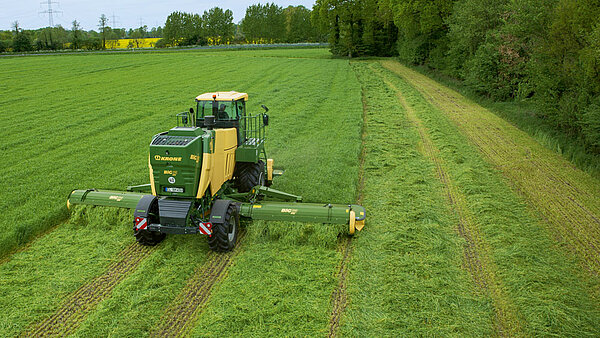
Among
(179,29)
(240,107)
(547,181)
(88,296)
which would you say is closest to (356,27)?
(547,181)

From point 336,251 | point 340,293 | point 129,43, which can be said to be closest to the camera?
point 340,293

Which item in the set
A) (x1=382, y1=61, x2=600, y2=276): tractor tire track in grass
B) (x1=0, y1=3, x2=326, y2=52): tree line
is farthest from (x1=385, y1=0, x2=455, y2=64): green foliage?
(x1=0, y1=3, x2=326, y2=52): tree line

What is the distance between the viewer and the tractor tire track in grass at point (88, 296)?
236 inches

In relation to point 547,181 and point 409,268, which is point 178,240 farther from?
point 547,181

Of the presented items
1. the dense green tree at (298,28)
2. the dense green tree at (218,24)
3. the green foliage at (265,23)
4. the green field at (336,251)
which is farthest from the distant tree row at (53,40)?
the green field at (336,251)

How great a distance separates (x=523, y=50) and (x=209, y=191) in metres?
21.7

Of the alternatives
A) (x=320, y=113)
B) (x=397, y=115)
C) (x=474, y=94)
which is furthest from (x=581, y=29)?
(x=474, y=94)

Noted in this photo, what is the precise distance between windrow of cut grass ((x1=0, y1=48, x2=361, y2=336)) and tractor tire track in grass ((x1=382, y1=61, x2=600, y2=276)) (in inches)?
188

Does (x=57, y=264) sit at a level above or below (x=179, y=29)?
below

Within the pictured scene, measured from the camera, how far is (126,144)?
16031mm

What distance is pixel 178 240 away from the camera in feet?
28.7

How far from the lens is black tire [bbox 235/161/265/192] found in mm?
10148

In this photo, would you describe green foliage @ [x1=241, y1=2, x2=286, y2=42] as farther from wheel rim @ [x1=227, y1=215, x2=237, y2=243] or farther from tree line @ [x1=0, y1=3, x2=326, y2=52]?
wheel rim @ [x1=227, y1=215, x2=237, y2=243]

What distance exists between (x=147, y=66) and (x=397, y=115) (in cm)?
3670
